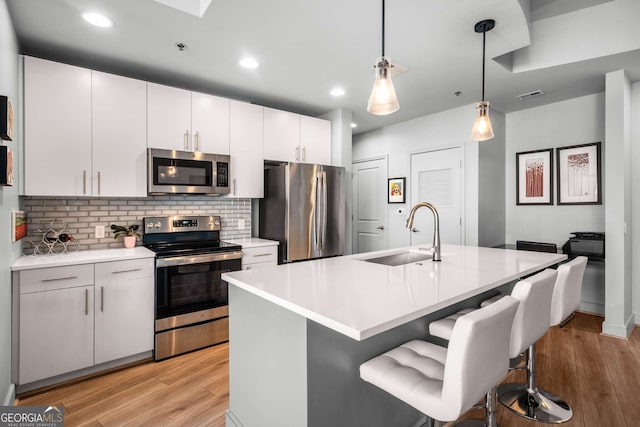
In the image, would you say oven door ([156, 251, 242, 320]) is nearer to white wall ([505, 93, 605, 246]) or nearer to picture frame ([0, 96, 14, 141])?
picture frame ([0, 96, 14, 141])

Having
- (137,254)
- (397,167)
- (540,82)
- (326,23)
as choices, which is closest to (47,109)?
(137,254)

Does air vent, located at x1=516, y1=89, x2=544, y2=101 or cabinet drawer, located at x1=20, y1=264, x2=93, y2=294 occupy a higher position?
air vent, located at x1=516, y1=89, x2=544, y2=101

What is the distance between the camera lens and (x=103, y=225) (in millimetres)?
2990

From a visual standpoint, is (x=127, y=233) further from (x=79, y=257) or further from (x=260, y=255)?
(x=260, y=255)

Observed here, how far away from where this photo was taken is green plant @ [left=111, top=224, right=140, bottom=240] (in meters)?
2.94

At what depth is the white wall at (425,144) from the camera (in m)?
4.10

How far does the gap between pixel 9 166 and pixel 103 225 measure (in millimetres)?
1225

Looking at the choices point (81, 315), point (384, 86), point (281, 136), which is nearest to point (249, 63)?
point (281, 136)

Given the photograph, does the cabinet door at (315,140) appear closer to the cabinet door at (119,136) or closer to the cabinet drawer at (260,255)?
the cabinet drawer at (260,255)

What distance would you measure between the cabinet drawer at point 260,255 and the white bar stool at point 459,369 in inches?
83.6

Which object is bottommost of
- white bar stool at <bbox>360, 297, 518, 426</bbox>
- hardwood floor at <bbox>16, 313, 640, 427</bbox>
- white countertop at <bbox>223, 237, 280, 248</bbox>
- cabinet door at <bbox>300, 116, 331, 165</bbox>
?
hardwood floor at <bbox>16, 313, 640, 427</bbox>

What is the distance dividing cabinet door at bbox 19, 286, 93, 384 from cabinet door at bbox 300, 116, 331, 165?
262 centimetres

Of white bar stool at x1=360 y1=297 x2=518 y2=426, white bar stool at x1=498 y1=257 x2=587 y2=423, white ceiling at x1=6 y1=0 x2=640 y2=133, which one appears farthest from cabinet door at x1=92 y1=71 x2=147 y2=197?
white bar stool at x1=498 y1=257 x2=587 y2=423

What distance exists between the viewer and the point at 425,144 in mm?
4617
